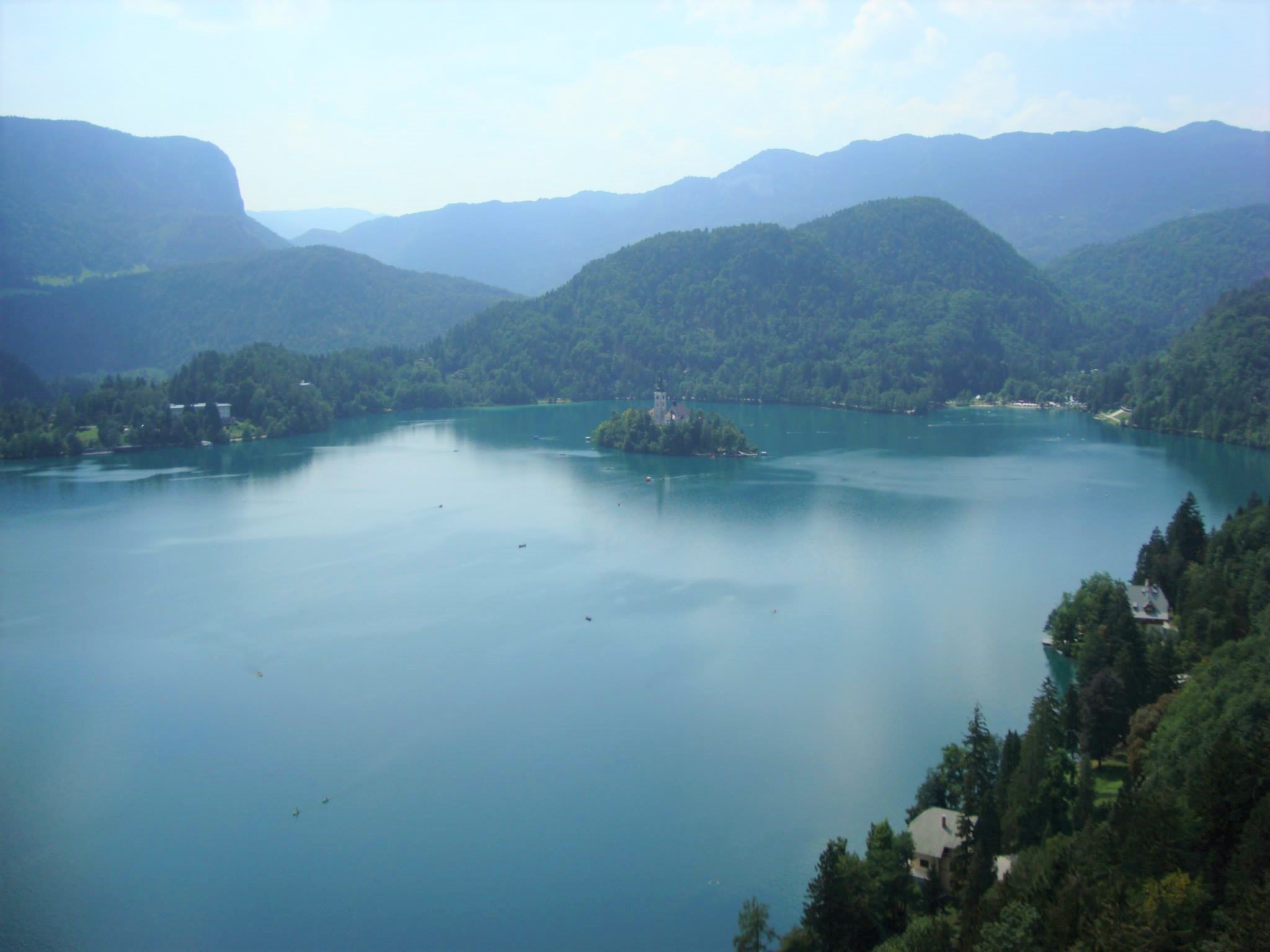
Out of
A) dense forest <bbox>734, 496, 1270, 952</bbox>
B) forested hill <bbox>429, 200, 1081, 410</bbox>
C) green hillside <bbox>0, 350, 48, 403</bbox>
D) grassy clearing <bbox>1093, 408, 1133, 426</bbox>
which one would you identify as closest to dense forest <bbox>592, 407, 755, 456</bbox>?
grassy clearing <bbox>1093, 408, 1133, 426</bbox>

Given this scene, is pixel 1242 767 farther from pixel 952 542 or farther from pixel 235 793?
pixel 952 542

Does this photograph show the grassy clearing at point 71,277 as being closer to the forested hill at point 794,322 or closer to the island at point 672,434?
the forested hill at point 794,322

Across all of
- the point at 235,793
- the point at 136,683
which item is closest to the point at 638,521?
the point at 136,683

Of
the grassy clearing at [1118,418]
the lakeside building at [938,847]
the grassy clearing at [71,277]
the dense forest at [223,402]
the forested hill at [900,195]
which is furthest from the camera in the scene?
the forested hill at [900,195]

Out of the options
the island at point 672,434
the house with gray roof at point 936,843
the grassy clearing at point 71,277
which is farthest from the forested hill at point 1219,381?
the grassy clearing at point 71,277

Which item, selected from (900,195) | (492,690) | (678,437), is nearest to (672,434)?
(678,437)

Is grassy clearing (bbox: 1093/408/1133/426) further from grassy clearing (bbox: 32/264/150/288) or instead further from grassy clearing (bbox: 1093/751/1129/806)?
grassy clearing (bbox: 32/264/150/288)
